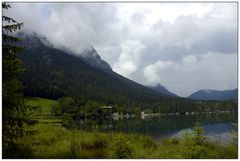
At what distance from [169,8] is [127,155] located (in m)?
4.16

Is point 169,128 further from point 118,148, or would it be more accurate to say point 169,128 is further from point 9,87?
point 9,87

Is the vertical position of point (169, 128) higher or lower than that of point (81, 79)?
lower

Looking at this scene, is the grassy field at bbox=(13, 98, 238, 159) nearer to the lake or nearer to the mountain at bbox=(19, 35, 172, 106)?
the lake

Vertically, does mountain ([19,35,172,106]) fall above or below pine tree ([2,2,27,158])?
above

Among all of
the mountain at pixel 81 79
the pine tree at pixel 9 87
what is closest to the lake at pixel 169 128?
the pine tree at pixel 9 87

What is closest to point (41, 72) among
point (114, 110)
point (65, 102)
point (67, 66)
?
point (67, 66)

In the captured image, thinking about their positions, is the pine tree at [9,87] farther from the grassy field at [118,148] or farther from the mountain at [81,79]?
the mountain at [81,79]

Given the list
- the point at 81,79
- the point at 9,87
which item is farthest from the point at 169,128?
the point at 81,79

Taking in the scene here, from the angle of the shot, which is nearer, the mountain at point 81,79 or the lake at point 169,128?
the lake at point 169,128

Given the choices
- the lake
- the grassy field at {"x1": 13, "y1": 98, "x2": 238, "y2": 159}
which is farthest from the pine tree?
the lake

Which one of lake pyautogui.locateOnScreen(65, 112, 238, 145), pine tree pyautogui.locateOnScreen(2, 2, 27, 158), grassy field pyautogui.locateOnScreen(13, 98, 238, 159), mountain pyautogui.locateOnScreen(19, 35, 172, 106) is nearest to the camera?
pine tree pyautogui.locateOnScreen(2, 2, 27, 158)

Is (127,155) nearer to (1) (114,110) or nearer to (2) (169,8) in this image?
(2) (169,8)

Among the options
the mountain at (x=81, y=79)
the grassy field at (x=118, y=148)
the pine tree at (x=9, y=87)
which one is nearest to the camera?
the pine tree at (x=9, y=87)

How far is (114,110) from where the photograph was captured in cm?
8594
